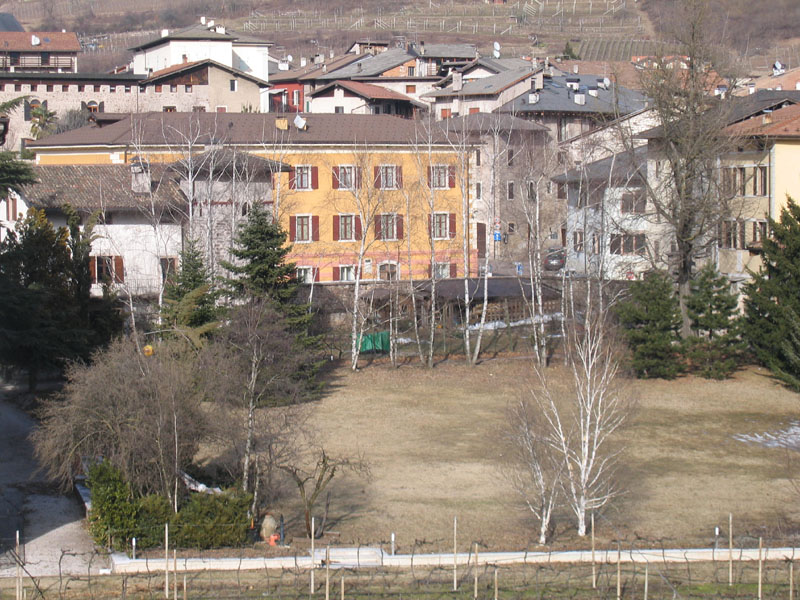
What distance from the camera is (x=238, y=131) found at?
48.3 m

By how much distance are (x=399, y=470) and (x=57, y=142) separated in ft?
107

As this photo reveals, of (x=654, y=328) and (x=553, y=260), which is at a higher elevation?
(x=553, y=260)

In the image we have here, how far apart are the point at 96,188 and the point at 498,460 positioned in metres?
21.2

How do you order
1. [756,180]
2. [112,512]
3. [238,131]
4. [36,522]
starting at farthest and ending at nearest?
[238,131] → [756,180] → [36,522] → [112,512]

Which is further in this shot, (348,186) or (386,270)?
(386,270)

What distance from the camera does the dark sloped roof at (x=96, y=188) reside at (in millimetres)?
38312

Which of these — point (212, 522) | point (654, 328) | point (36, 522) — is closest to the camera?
point (212, 522)

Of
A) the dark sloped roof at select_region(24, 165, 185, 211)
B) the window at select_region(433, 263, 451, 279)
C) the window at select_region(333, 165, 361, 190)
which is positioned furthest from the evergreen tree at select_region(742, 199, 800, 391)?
the dark sloped roof at select_region(24, 165, 185, 211)

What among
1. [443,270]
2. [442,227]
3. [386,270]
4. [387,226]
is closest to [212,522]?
[387,226]

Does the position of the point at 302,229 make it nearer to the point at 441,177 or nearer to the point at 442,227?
the point at 442,227

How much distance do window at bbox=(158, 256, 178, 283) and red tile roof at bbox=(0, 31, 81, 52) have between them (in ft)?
203

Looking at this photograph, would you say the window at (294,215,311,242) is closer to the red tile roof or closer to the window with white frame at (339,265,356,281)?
the window with white frame at (339,265,356,281)

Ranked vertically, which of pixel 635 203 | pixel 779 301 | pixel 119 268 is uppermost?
pixel 635 203

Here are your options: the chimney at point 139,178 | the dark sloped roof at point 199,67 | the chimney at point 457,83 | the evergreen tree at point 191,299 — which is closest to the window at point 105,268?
the chimney at point 139,178
